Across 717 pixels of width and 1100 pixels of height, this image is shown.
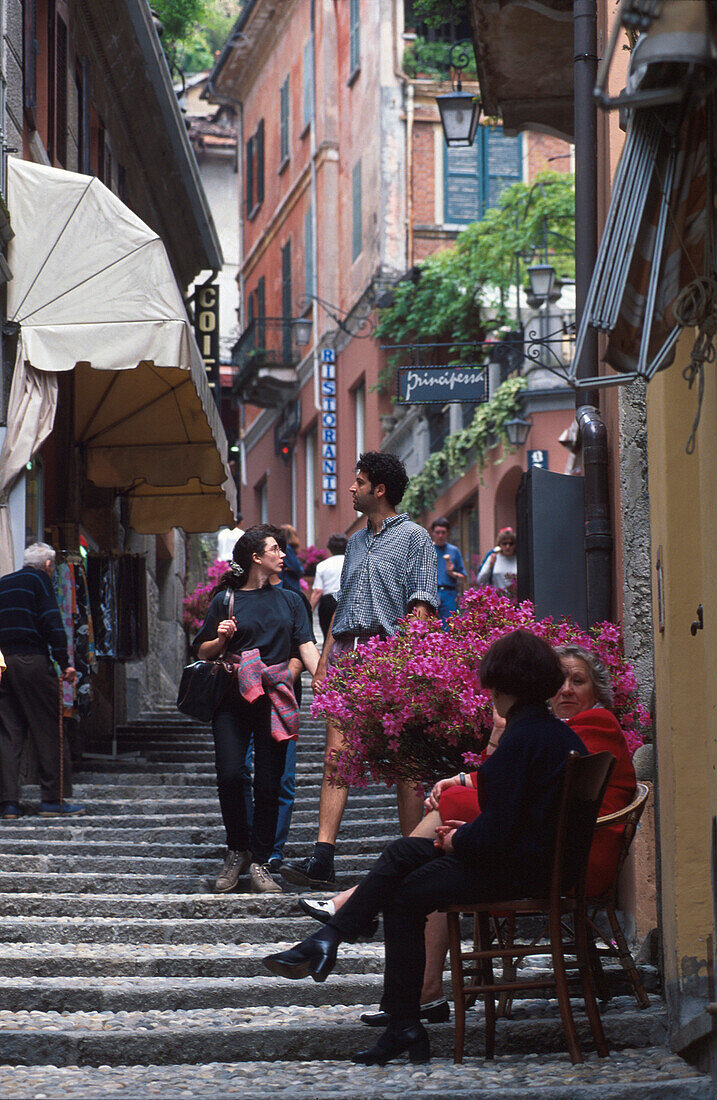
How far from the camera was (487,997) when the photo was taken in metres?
5.71

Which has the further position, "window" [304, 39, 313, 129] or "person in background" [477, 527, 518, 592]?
"window" [304, 39, 313, 129]

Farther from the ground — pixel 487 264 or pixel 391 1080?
pixel 487 264

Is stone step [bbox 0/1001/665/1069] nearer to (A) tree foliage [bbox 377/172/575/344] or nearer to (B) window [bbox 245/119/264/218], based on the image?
(A) tree foliage [bbox 377/172/575/344]

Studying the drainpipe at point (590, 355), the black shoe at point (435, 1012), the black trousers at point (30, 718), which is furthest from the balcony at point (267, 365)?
the black shoe at point (435, 1012)

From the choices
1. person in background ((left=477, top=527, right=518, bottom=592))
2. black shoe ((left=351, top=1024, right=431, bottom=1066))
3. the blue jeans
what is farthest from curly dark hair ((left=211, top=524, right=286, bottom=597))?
person in background ((left=477, top=527, right=518, bottom=592))

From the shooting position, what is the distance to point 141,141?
66.5ft

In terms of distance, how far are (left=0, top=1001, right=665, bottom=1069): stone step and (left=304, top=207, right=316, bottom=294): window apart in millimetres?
28708

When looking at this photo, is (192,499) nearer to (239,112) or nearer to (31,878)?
(31,878)

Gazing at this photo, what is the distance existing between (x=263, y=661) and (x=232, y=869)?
1.00 meters

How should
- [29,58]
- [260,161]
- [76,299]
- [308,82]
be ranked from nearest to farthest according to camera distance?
[76,299] → [29,58] → [308,82] → [260,161]

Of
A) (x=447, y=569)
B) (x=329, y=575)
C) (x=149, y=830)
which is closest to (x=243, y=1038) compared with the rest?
(x=149, y=830)

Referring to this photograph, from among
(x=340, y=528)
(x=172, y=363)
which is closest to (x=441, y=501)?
(x=340, y=528)

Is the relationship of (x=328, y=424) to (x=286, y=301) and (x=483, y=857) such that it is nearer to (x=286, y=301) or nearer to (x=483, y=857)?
(x=286, y=301)

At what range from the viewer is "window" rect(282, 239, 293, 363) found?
3594cm
